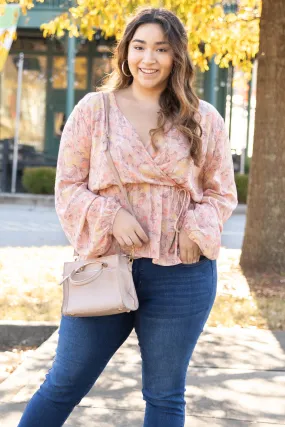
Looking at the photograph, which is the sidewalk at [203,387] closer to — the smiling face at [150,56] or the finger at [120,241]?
the finger at [120,241]

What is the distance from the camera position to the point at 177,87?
304cm

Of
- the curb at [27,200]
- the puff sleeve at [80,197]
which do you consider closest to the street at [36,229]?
the curb at [27,200]

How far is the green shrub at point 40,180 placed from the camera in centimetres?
2169

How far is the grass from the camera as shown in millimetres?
7059

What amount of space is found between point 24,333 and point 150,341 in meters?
3.58

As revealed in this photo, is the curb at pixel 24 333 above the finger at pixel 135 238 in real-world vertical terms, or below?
below

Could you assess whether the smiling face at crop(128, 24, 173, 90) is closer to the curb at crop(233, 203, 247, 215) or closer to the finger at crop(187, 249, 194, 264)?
the finger at crop(187, 249, 194, 264)

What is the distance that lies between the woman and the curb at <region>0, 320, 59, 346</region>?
3348mm

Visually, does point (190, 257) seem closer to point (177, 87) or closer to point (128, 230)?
point (128, 230)

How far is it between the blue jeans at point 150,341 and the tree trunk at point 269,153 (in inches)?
243

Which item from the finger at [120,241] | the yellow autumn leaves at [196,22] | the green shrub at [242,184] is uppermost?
the yellow autumn leaves at [196,22]

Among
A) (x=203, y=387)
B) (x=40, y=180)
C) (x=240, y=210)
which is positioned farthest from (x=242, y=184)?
(x=203, y=387)

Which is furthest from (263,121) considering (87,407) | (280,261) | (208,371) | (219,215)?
(219,215)

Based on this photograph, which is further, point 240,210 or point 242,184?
point 242,184
